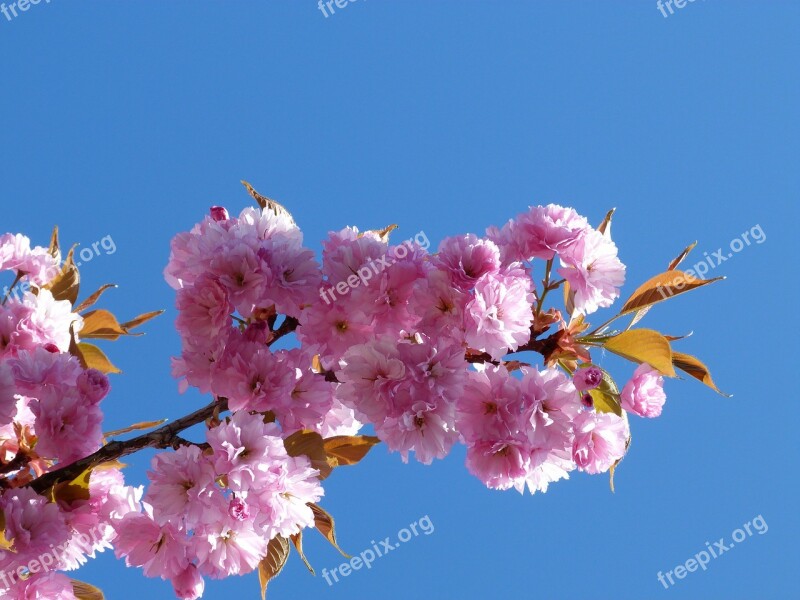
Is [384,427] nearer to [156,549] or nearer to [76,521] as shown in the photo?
[156,549]

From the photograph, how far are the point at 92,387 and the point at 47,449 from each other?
0.41 ft

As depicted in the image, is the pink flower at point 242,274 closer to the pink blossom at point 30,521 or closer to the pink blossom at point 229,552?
the pink blossom at point 229,552

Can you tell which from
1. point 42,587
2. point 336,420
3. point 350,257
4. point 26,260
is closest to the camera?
point 350,257

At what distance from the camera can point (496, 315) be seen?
4.14 ft

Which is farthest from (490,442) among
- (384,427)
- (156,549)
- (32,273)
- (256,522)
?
(32,273)

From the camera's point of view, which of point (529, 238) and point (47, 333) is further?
point (47, 333)

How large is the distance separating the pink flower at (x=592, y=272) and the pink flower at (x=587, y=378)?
0.13m

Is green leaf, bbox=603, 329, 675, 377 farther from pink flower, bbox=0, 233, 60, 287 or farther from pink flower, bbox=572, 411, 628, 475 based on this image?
pink flower, bbox=0, 233, 60, 287

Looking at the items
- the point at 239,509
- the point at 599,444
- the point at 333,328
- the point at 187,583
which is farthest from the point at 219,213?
the point at 599,444

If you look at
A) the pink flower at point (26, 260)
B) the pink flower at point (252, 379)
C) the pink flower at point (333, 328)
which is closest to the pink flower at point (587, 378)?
the pink flower at point (333, 328)

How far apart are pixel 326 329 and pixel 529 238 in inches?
14.5

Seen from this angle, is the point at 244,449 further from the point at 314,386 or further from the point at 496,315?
the point at 496,315

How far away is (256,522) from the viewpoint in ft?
4.08

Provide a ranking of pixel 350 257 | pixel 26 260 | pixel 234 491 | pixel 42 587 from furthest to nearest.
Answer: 1. pixel 26 260
2. pixel 42 587
3. pixel 350 257
4. pixel 234 491
